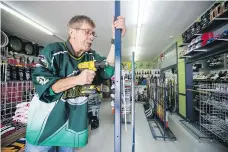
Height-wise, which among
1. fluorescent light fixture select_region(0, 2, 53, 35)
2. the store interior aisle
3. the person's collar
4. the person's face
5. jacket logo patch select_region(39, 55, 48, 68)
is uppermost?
fluorescent light fixture select_region(0, 2, 53, 35)

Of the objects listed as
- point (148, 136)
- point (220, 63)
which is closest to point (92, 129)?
point (148, 136)

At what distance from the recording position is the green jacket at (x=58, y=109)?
1010 mm

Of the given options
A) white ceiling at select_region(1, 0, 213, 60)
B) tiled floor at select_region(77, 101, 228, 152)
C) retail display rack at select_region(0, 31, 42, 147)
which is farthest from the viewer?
white ceiling at select_region(1, 0, 213, 60)

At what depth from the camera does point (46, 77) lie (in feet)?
3.13

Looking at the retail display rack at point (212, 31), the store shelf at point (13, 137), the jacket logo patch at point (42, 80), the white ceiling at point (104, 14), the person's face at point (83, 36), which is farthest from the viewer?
the white ceiling at point (104, 14)

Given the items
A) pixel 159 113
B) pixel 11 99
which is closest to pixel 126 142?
pixel 159 113

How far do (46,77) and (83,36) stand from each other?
41 centimetres

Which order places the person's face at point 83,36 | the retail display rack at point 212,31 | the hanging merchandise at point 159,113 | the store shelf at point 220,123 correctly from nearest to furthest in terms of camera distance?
the person's face at point 83,36 → the retail display rack at point 212,31 → the store shelf at point 220,123 → the hanging merchandise at point 159,113

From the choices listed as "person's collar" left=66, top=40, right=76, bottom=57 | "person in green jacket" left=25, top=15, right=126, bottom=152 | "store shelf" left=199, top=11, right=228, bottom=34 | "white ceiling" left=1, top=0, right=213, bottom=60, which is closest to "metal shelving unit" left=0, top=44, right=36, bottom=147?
"person in green jacket" left=25, top=15, right=126, bottom=152

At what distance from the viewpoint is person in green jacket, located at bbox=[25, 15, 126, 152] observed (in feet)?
3.19

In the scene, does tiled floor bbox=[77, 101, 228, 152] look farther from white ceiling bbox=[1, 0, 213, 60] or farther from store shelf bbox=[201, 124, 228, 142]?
white ceiling bbox=[1, 0, 213, 60]

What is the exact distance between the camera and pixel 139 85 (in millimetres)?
11742

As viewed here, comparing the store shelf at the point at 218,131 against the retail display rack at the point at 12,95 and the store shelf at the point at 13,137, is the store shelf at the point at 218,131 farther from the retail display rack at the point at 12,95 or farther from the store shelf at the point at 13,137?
the store shelf at the point at 13,137

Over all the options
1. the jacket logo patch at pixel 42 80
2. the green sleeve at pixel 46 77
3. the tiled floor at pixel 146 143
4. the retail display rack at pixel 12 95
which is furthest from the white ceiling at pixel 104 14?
the tiled floor at pixel 146 143
